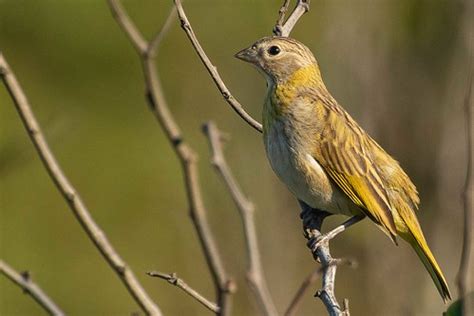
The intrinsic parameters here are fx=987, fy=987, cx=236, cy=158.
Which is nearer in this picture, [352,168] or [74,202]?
[74,202]

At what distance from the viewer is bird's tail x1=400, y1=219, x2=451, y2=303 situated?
531 cm

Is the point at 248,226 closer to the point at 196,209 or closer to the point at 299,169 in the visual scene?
the point at 196,209

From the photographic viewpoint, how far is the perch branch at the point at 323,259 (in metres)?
3.95

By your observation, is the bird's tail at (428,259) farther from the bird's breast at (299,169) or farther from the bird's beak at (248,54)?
the bird's beak at (248,54)

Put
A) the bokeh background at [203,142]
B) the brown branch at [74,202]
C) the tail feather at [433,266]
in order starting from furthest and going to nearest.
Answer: the bokeh background at [203,142], the tail feather at [433,266], the brown branch at [74,202]

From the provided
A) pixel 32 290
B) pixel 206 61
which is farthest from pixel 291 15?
pixel 32 290

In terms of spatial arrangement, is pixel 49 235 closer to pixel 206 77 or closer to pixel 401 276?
pixel 206 77

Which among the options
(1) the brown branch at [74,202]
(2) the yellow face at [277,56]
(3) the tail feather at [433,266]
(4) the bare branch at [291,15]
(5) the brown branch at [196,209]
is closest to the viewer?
(5) the brown branch at [196,209]

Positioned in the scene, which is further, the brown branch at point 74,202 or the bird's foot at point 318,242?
the bird's foot at point 318,242

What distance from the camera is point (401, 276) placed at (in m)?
9.07

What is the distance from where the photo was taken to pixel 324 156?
17.9 ft

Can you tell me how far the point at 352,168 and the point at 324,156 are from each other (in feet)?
0.61

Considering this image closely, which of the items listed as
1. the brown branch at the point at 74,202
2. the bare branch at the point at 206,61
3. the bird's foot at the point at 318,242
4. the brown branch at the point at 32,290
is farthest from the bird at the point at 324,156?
the brown branch at the point at 74,202

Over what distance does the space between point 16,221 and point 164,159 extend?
6.93 feet
